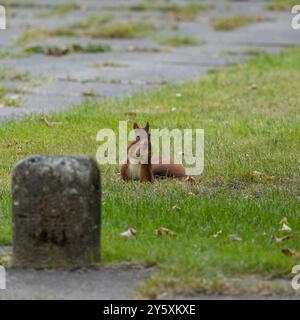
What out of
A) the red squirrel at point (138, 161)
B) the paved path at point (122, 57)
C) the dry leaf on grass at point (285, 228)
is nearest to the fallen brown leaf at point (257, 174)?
the red squirrel at point (138, 161)

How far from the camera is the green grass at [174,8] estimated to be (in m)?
21.8

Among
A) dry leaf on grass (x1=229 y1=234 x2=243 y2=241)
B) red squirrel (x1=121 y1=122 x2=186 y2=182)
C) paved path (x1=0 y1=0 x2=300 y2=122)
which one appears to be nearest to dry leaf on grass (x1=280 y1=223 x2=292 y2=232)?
dry leaf on grass (x1=229 y1=234 x2=243 y2=241)

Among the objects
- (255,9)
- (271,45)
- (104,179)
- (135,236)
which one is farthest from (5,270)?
(255,9)

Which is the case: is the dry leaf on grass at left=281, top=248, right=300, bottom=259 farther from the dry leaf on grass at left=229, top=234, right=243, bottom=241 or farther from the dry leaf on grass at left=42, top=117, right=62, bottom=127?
the dry leaf on grass at left=42, top=117, right=62, bottom=127

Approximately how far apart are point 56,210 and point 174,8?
17.0 metres

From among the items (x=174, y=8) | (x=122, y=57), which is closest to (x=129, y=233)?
(x=122, y=57)

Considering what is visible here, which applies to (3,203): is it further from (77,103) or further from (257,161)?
(77,103)

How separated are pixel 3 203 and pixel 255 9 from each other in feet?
53.4

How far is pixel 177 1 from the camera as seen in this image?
24500 millimetres

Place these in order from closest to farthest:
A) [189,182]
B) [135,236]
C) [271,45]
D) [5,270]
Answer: [5,270] < [135,236] < [189,182] < [271,45]

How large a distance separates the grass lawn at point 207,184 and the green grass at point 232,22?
19.6 feet

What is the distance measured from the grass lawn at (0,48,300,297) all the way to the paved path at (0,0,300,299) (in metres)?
0.31

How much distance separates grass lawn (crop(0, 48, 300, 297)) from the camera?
21.3 feet
